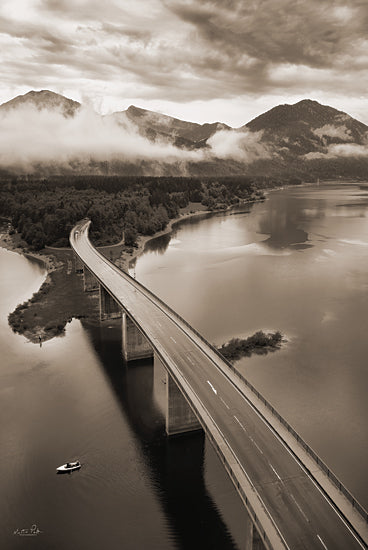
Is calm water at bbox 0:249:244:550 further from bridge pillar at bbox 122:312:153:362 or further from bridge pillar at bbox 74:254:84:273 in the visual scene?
bridge pillar at bbox 74:254:84:273

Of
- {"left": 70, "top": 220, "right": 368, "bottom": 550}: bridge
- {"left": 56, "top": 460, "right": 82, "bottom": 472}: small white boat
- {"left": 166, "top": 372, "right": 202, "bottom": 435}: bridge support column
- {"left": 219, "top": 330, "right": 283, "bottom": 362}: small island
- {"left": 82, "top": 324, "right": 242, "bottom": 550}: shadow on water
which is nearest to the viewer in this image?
{"left": 70, "top": 220, "right": 368, "bottom": 550}: bridge

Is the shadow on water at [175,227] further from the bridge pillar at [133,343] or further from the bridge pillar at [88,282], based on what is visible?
the bridge pillar at [133,343]

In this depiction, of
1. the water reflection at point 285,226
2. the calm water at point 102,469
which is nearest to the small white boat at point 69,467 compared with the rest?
the calm water at point 102,469

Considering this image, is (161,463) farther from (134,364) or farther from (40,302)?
(40,302)

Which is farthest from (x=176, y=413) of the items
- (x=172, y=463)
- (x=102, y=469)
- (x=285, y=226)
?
(x=285, y=226)
